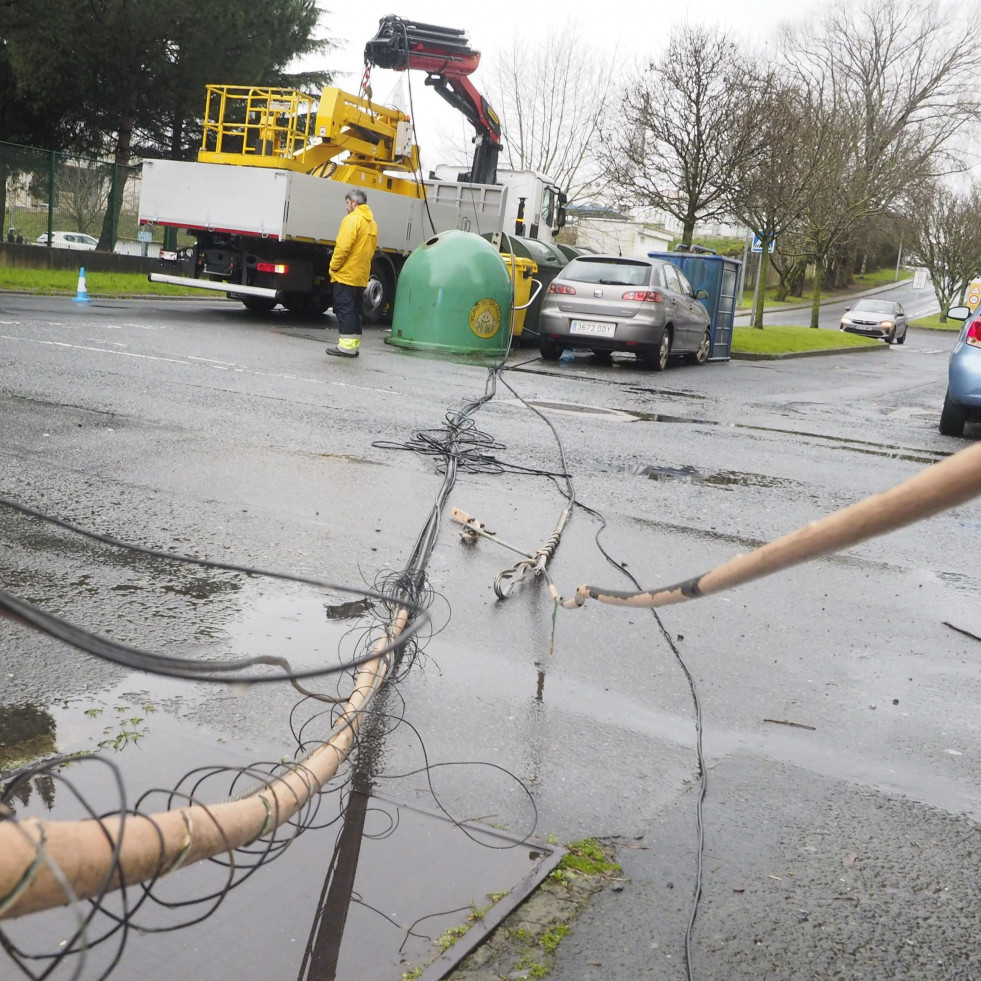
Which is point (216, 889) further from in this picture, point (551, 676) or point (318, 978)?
point (551, 676)

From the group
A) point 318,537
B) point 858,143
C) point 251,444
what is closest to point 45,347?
point 251,444

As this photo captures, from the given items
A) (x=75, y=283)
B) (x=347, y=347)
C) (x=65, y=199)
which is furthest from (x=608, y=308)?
(x=65, y=199)

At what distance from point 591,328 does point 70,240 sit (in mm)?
14629

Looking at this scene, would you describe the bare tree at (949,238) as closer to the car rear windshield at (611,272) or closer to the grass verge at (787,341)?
the grass verge at (787,341)

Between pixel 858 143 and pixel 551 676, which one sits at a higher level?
pixel 858 143

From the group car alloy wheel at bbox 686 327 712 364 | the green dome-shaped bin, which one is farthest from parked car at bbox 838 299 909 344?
the green dome-shaped bin

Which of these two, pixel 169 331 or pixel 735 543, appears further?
pixel 169 331

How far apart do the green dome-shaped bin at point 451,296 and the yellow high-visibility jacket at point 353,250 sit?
1.05m

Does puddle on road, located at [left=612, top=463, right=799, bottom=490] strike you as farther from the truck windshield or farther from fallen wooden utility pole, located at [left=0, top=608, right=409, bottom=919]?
the truck windshield

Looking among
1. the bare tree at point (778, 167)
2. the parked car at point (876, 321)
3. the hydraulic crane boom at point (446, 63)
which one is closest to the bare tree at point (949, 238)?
the parked car at point (876, 321)

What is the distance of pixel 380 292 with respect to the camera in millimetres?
20531

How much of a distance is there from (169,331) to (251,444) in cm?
826

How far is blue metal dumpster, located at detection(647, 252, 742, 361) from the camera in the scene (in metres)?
22.5

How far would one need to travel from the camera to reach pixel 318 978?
236cm
